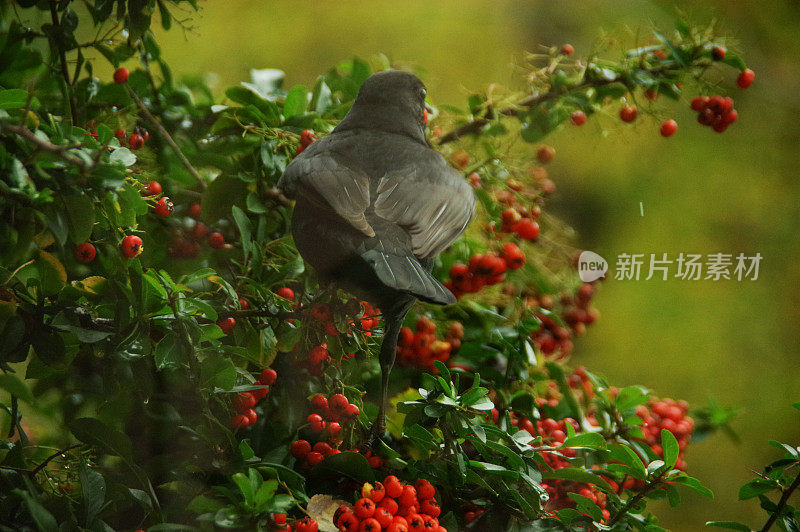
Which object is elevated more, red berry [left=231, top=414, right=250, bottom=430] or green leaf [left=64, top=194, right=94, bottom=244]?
green leaf [left=64, top=194, right=94, bottom=244]

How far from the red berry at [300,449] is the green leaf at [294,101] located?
34cm

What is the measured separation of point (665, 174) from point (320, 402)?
0.82m

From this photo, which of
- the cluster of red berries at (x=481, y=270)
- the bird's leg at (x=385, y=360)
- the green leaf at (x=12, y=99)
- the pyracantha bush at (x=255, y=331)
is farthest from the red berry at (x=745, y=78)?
the green leaf at (x=12, y=99)

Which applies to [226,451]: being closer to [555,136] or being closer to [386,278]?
[386,278]

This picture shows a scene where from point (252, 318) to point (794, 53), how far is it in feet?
Answer: 3.25

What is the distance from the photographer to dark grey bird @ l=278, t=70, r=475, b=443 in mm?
500

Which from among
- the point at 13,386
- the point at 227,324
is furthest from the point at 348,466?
the point at 13,386

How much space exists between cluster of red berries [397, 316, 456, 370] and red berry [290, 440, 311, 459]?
0.16m

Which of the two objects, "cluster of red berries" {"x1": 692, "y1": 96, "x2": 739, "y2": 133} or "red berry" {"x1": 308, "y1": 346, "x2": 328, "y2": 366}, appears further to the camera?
"cluster of red berries" {"x1": 692, "y1": 96, "x2": 739, "y2": 133}

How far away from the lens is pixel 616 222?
3.67 ft

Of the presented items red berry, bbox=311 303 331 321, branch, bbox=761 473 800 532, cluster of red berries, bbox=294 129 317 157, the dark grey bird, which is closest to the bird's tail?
the dark grey bird

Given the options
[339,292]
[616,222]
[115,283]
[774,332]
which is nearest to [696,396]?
[774,332]

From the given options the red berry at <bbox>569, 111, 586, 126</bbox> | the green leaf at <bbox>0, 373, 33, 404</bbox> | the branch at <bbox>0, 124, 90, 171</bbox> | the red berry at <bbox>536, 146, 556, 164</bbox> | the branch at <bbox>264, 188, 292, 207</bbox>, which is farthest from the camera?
the red berry at <bbox>536, 146, 556, 164</bbox>

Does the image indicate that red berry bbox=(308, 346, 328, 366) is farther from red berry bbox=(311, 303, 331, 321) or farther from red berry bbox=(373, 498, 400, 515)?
red berry bbox=(373, 498, 400, 515)
